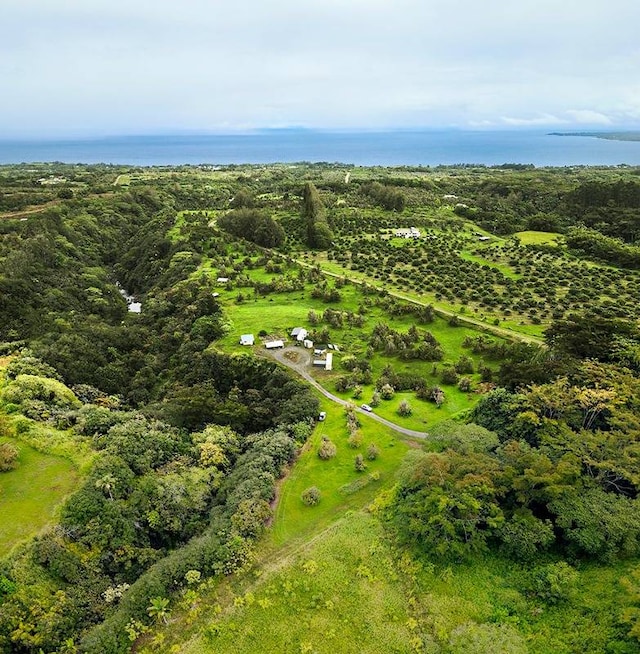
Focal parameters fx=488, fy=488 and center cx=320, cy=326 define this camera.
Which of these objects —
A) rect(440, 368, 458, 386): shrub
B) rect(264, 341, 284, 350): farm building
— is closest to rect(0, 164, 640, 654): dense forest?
rect(440, 368, 458, 386): shrub

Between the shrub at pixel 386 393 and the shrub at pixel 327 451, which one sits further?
the shrub at pixel 386 393

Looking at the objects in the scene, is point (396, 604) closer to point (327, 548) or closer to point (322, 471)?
point (327, 548)

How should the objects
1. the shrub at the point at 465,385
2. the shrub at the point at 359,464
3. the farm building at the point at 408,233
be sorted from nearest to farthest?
the shrub at the point at 359,464
the shrub at the point at 465,385
the farm building at the point at 408,233

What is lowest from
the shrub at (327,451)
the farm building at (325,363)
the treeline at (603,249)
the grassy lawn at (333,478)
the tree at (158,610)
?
the tree at (158,610)

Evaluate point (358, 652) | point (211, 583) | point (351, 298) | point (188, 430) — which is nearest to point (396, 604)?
point (358, 652)

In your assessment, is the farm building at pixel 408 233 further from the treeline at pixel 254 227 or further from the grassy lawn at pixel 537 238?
the treeline at pixel 254 227

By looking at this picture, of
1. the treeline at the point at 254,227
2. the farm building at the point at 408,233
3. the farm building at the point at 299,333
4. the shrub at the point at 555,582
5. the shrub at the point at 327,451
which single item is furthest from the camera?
the farm building at the point at 408,233

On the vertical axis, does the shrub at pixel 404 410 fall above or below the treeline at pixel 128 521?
above

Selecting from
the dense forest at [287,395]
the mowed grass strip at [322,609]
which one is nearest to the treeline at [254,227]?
the dense forest at [287,395]
